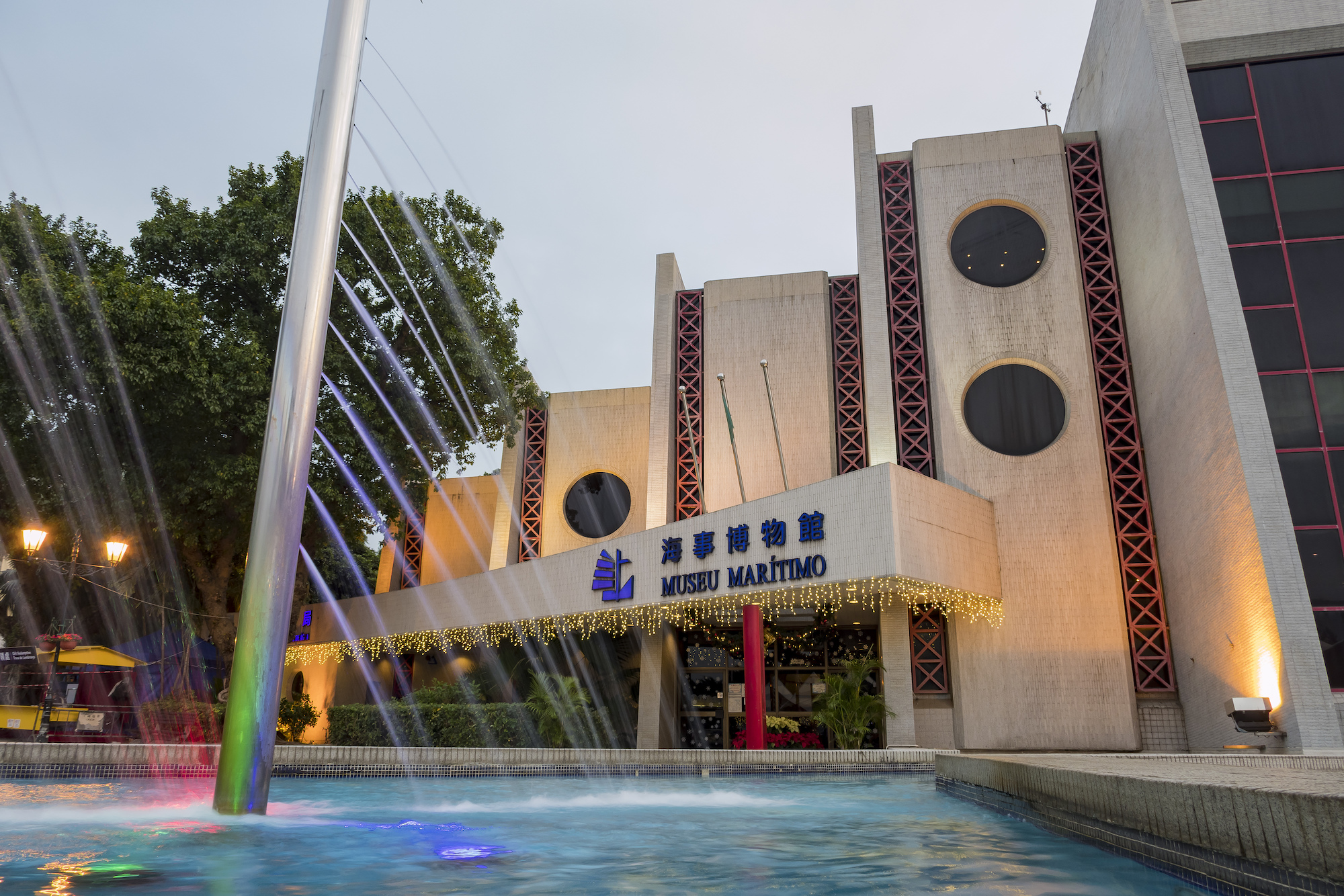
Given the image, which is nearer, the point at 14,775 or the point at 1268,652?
the point at 14,775

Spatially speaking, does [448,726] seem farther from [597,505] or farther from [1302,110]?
[1302,110]

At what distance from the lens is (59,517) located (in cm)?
1909

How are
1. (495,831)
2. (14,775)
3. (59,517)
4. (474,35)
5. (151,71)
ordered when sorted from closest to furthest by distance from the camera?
(495,831), (14,775), (474,35), (59,517), (151,71)

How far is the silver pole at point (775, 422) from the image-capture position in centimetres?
2000

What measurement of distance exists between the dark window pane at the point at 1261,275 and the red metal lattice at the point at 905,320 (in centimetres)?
656

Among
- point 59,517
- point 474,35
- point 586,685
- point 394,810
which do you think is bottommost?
point 394,810

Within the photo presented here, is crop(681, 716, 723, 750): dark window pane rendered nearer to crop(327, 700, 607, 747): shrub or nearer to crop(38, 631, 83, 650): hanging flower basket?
crop(327, 700, 607, 747): shrub

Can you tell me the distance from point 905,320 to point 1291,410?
8.29 metres

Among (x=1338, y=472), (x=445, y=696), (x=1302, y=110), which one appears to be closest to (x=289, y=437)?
(x=445, y=696)

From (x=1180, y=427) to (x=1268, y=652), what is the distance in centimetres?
474

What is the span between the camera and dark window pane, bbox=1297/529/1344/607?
14.2 meters

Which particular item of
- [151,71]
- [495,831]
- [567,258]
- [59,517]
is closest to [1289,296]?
[495,831]

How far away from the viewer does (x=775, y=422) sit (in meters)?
20.5

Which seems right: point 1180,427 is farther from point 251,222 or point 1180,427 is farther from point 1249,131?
point 251,222
